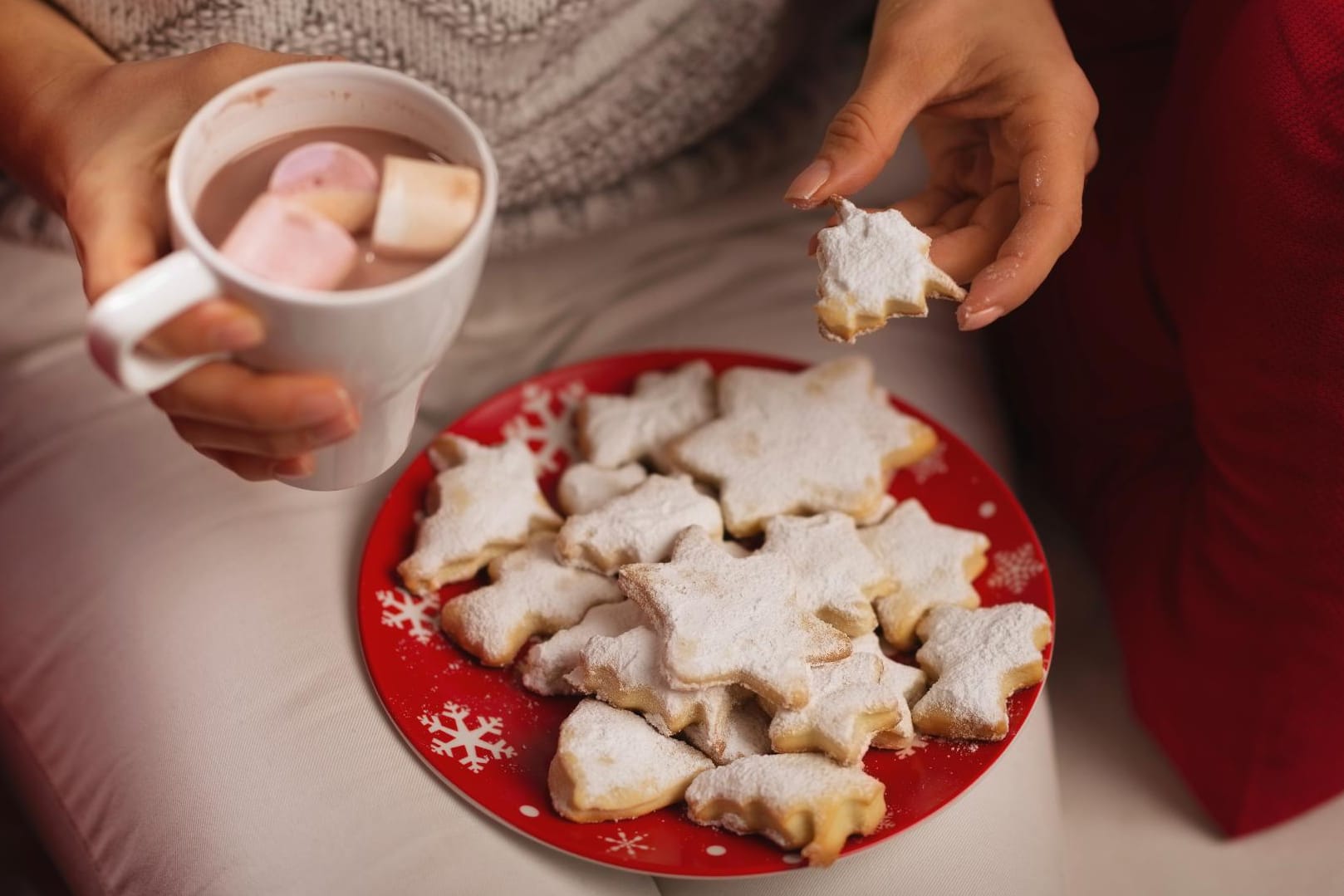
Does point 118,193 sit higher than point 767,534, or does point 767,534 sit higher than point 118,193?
point 118,193

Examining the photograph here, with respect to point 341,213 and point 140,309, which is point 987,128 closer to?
point 341,213

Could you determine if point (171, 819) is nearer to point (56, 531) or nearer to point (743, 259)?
point (56, 531)

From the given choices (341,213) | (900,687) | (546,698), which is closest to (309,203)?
(341,213)

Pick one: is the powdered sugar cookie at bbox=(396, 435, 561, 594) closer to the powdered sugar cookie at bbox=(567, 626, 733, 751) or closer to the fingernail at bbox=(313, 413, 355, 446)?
the powdered sugar cookie at bbox=(567, 626, 733, 751)

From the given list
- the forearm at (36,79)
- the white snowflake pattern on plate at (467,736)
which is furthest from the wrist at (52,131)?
the white snowflake pattern on plate at (467,736)

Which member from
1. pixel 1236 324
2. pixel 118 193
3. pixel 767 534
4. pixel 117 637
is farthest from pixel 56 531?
pixel 1236 324

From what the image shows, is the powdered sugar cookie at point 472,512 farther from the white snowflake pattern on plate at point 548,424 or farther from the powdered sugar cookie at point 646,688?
the powdered sugar cookie at point 646,688
